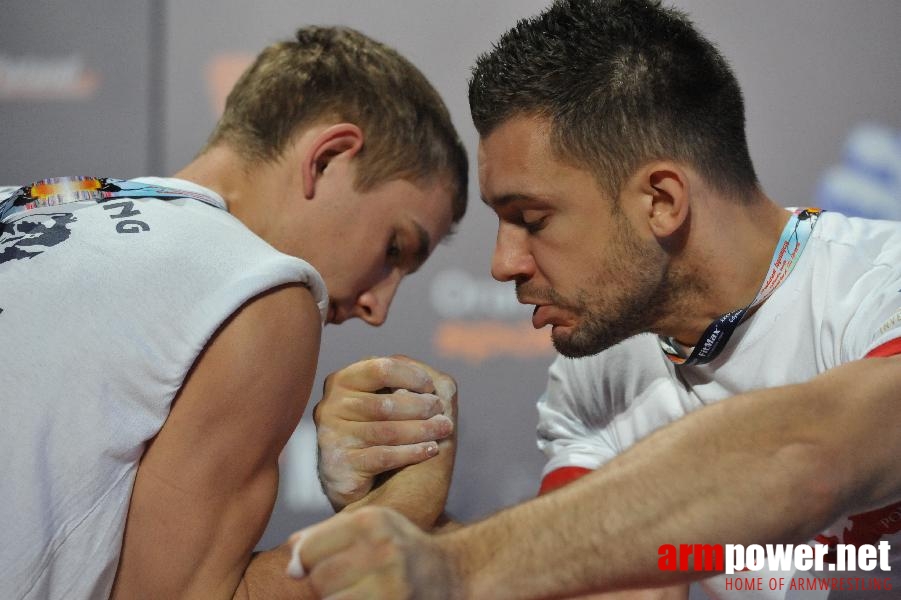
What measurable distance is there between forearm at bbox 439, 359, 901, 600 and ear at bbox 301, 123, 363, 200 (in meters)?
0.73

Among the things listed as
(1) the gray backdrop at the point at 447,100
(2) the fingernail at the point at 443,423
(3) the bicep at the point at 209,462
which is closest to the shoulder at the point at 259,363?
(3) the bicep at the point at 209,462

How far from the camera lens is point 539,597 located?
0.63 metres

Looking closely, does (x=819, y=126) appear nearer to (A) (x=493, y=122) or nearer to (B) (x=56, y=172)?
(A) (x=493, y=122)

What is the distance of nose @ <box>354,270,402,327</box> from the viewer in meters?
1.38

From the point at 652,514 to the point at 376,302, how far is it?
80cm

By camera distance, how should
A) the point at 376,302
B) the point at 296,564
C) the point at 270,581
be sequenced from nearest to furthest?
the point at 296,564 → the point at 270,581 → the point at 376,302

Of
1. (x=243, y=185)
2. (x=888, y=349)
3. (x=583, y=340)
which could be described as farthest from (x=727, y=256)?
(x=243, y=185)

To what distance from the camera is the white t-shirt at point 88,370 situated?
812mm

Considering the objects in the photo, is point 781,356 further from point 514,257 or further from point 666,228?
point 514,257

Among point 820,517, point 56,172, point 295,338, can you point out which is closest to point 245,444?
point 295,338

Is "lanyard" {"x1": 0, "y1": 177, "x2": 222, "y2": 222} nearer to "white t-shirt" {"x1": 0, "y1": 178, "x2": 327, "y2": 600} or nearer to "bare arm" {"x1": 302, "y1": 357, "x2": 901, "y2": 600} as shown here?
"white t-shirt" {"x1": 0, "y1": 178, "x2": 327, "y2": 600}

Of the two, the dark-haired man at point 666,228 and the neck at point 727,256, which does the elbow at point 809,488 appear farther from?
the neck at point 727,256

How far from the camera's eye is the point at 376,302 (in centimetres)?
138

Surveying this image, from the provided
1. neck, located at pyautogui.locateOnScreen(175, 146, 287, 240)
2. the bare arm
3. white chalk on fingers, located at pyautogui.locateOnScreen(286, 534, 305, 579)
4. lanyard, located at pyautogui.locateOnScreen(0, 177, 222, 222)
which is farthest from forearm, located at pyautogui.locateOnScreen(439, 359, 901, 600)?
neck, located at pyautogui.locateOnScreen(175, 146, 287, 240)
